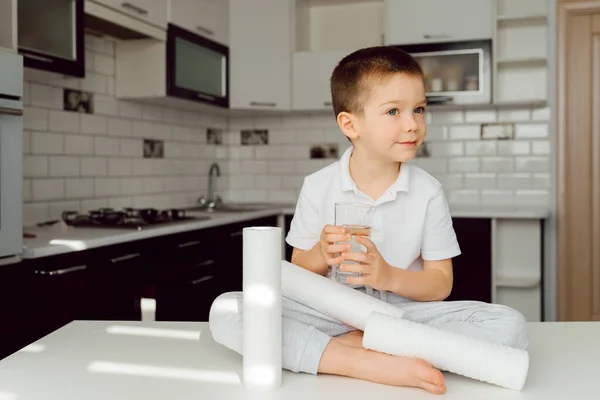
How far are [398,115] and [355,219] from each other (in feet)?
1.11

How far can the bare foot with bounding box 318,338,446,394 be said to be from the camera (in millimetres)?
857

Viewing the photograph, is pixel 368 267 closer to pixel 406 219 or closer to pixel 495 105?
pixel 406 219

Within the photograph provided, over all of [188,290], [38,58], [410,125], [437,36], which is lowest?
[188,290]

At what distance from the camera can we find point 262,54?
14.0 feet

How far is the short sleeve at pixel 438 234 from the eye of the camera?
1.42 metres

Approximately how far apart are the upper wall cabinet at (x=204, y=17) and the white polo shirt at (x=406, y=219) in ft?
7.21

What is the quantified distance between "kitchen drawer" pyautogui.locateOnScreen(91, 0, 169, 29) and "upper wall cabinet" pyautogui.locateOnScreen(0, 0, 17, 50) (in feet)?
1.97

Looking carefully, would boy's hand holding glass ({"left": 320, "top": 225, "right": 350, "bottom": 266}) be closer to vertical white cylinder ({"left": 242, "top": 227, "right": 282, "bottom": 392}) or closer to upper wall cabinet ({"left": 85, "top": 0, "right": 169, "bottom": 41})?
vertical white cylinder ({"left": 242, "top": 227, "right": 282, "bottom": 392})

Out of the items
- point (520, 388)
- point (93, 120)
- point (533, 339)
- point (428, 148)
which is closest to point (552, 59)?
point (428, 148)

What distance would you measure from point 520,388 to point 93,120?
2.80 meters

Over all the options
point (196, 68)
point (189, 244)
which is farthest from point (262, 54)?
point (189, 244)

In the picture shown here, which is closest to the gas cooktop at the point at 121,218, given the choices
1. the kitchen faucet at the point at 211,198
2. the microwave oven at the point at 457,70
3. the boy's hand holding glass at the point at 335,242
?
the kitchen faucet at the point at 211,198

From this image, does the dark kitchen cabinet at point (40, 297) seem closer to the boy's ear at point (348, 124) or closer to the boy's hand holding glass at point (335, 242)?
the boy's ear at point (348, 124)

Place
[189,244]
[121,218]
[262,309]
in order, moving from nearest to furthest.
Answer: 1. [262,309]
2. [121,218]
3. [189,244]
